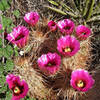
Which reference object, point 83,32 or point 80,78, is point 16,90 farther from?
point 83,32

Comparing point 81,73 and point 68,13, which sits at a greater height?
point 68,13

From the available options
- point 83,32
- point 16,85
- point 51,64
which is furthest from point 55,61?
point 83,32

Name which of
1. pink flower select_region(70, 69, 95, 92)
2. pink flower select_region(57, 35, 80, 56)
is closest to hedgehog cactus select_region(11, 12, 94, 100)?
pink flower select_region(57, 35, 80, 56)

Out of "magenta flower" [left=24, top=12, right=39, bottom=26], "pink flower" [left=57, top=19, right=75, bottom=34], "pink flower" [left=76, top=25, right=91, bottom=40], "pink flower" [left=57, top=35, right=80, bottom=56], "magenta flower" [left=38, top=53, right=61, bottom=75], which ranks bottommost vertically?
"magenta flower" [left=38, top=53, right=61, bottom=75]

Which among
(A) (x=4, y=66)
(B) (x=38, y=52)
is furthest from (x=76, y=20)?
(A) (x=4, y=66)

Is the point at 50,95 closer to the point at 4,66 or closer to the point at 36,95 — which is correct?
the point at 36,95

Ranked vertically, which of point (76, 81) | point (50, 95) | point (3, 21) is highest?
point (3, 21)

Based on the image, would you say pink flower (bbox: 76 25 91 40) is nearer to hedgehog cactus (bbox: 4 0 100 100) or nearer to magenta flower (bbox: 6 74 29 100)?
hedgehog cactus (bbox: 4 0 100 100)
